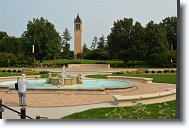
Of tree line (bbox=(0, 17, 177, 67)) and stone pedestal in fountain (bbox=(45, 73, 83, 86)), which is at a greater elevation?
tree line (bbox=(0, 17, 177, 67))

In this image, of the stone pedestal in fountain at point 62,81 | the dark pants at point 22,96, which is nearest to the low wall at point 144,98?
the dark pants at point 22,96

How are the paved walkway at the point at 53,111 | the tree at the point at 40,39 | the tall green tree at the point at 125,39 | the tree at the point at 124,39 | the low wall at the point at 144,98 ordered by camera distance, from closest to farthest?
the paved walkway at the point at 53,111 → the low wall at the point at 144,98 → the tall green tree at the point at 125,39 → the tree at the point at 124,39 → the tree at the point at 40,39

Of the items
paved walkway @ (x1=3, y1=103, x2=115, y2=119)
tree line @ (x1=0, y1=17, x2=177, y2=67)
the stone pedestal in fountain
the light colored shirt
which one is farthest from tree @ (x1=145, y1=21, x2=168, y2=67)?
the light colored shirt

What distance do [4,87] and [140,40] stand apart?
2598 cm

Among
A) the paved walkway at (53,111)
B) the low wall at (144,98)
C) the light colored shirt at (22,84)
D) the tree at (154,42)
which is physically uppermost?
the tree at (154,42)

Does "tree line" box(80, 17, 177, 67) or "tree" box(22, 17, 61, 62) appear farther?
"tree" box(22, 17, 61, 62)

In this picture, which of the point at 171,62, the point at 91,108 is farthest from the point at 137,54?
the point at 91,108

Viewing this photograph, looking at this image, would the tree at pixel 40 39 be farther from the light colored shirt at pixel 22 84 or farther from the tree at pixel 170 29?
the light colored shirt at pixel 22 84

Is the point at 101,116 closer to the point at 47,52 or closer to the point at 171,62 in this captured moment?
the point at 171,62

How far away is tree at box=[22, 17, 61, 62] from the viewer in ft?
135

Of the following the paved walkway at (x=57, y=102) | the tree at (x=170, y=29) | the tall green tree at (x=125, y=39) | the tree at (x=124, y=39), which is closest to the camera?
the paved walkway at (x=57, y=102)

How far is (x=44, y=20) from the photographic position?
43.5m

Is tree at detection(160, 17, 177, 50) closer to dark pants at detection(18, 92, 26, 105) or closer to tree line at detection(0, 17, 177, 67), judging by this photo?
tree line at detection(0, 17, 177, 67)

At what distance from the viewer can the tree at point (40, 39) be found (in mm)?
41250
